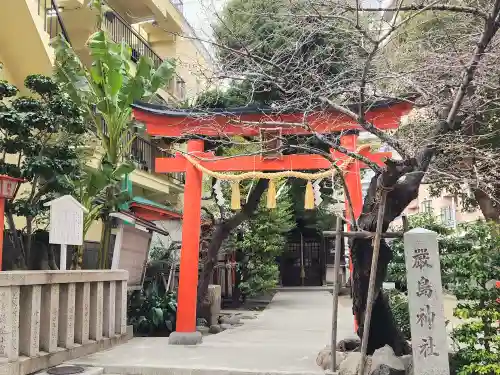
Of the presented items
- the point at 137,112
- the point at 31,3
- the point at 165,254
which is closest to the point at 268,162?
the point at 137,112

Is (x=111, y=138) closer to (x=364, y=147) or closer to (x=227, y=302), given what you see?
(x=364, y=147)

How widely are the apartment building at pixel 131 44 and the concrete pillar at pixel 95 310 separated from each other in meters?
3.41

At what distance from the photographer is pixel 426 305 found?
5.76 m

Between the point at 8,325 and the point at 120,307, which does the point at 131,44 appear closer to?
the point at 120,307

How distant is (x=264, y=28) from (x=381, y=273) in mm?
6315

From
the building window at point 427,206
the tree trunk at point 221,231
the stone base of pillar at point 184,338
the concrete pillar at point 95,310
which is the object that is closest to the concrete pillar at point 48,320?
the concrete pillar at point 95,310

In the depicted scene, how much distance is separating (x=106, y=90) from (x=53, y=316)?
479cm

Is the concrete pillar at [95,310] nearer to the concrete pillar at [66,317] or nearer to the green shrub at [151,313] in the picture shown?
the concrete pillar at [66,317]

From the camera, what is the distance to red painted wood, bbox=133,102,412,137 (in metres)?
9.40

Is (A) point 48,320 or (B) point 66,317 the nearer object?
(A) point 48,320

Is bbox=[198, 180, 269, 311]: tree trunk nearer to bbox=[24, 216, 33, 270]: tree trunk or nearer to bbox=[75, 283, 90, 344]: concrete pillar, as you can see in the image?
bbox=[24, 216, 33, 270]: tree trunk

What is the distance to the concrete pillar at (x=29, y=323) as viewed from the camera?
6543 mm

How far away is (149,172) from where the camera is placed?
1617 centimetres

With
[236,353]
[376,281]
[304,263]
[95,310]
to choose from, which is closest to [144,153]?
[95,310]
